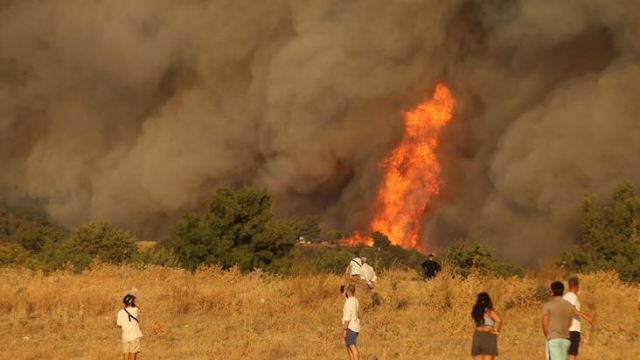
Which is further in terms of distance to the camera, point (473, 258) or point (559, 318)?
point (473, 258)

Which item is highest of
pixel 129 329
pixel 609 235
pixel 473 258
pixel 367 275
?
pixel 609 235

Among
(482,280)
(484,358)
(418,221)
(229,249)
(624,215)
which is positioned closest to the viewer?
(484,358)

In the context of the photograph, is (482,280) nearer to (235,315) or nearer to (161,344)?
(235,315)

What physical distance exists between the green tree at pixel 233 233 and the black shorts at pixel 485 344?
1702 cm

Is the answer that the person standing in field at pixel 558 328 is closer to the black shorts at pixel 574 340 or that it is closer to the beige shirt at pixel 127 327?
the black shorts at pixel 574 340

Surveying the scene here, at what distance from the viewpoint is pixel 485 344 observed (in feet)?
28.7

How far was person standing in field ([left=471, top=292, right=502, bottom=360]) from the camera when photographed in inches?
344

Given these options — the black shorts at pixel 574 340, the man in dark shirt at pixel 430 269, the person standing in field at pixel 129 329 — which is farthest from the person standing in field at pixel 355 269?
the black shorts at pixel 574 340

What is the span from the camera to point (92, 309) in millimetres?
16828

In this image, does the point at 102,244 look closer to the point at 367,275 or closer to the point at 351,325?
the point at 367,275

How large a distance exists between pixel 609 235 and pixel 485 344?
17.6m

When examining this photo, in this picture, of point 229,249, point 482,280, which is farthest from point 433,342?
point 229,249

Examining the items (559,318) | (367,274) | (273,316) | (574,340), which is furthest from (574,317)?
(273,316)

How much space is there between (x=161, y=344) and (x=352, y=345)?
14.6ft
